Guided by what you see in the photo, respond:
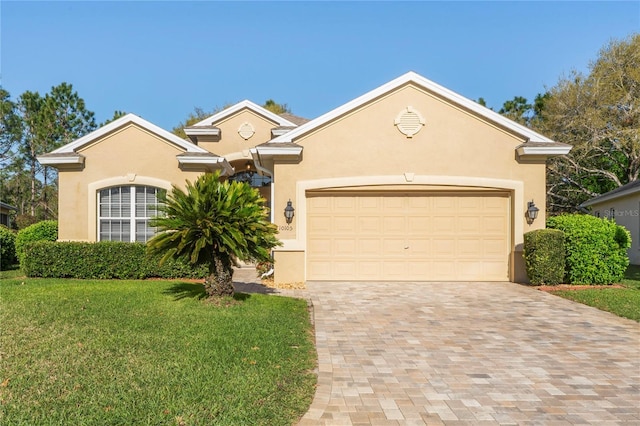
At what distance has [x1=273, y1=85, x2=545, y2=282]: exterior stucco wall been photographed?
11.9 m

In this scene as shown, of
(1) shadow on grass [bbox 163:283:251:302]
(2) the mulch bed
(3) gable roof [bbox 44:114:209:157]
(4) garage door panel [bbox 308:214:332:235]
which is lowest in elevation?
(2) the mulch bed

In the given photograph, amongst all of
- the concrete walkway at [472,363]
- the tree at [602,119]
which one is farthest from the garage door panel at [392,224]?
the tree at [602,119]

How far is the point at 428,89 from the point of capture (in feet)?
39.3

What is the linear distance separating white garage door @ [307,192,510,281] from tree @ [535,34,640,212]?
49.9 ft

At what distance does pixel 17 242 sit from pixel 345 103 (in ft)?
39.1

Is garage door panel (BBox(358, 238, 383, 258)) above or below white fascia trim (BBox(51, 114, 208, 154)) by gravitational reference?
below

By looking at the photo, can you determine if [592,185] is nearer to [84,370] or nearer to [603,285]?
[603,285]

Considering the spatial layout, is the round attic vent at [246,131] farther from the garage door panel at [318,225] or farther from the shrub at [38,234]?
the shrub at [38,234]

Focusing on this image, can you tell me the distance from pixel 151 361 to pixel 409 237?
8724 millimetres

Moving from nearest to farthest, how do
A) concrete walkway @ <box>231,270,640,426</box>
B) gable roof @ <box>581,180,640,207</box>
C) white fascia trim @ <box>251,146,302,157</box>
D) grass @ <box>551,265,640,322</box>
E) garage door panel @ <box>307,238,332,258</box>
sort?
concrete walkway @ <box>231,270,640,426</box>
grass @ <box>551,265,640,322</box>
white fascia trim @ <box>251,146,302,157</box>
garage door panel @ <box>307,238,332,258</box>
gable roof @ <box>581,180,640,207</box>

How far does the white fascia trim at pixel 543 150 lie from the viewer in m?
11.6

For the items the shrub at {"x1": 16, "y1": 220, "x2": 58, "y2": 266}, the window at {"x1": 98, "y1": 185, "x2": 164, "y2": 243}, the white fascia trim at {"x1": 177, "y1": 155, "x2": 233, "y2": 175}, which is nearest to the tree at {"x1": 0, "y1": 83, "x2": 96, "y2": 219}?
the shrub at {"x1": 16, "y1": 220, "x2": 58, "y2": 266}

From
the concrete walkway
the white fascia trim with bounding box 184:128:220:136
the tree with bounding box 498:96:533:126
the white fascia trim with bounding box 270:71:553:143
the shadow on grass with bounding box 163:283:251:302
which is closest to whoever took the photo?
the concrete walkway

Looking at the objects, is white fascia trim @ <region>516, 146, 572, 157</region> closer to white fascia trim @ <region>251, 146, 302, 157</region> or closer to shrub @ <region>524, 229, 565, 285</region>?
shrub @ <region>524, 229, 565, 285</region>
